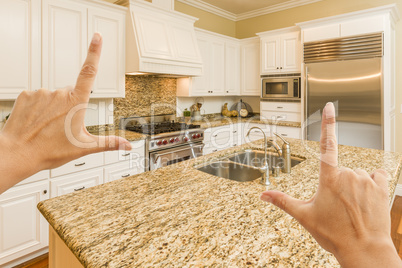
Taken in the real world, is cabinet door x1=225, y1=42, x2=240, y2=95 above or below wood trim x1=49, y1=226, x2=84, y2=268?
above

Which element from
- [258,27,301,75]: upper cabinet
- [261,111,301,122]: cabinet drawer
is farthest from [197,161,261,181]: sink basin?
[258,27,301,75]: upper cabinet

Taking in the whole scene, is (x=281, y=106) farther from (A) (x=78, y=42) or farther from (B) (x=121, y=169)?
(A) (x=78, y=42)

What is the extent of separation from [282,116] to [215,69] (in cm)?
143

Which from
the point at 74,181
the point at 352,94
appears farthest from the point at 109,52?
the point at 352,94

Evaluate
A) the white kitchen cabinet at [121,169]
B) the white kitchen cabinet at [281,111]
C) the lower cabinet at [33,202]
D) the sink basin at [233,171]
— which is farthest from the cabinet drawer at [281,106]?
the lower cabinet at [33,202]

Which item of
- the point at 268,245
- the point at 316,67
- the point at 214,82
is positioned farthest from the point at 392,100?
the point at 268,245

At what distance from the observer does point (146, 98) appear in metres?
3.79

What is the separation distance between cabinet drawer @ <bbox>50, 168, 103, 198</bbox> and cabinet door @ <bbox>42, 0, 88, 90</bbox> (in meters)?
0.92

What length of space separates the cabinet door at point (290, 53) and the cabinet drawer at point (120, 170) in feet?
9.57

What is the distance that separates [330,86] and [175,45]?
2262 mm

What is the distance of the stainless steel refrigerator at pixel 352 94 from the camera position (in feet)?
10.6

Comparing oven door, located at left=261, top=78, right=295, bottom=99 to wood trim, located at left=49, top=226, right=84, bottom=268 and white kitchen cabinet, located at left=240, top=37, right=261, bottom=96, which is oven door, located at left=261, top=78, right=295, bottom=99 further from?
wood trim, located at left=49, top=226, right=84, bottom=268

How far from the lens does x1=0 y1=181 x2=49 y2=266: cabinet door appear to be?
2102 millimetres

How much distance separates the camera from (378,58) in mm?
3191
